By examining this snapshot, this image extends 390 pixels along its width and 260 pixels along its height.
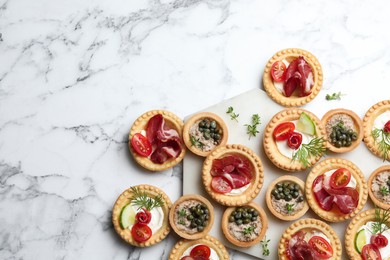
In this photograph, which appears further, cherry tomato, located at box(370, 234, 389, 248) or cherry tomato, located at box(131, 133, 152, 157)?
cherry tomato, located at box(131, 133, 152, 157)

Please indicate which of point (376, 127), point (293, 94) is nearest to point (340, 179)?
point (376, 127)

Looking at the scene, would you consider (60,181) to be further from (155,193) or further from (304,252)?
(304,252)

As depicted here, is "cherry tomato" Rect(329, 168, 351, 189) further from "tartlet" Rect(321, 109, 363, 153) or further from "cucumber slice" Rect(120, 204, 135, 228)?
"cucumber slice" Rect(120, 204, 135, 228)

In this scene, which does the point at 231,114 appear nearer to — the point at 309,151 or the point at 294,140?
the point at 294,140

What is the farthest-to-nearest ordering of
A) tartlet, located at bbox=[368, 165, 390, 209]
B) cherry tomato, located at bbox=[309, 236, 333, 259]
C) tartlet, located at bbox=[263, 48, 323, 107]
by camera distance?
1. tartlet, located at bbox=[263, 48, 323, 107]
2. tartlet, located at bbox=[368, 165, 390, 209]
3. cherry tomato, located at bbox=[309, 236, 333, 259]

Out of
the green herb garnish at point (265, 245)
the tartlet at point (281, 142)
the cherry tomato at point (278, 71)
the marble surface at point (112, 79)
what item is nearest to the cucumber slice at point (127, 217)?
the marble surface at point (112, 79)

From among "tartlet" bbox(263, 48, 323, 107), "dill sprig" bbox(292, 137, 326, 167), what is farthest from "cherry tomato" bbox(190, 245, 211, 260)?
"tartlet" bbox(263, 48, 323, 107)

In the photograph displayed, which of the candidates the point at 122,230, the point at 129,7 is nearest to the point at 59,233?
the point at 122,230
